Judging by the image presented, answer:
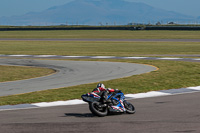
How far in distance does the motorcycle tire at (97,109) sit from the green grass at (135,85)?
413 centimetres

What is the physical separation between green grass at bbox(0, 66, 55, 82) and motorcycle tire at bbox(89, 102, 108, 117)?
12.1m

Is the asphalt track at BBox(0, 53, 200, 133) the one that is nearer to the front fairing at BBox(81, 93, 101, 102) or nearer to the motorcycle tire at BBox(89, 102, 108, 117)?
the motorcycle tire at BBox(89, 102, 108, 117)

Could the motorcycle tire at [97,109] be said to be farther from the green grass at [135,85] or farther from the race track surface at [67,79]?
the race track surface at [67,79]

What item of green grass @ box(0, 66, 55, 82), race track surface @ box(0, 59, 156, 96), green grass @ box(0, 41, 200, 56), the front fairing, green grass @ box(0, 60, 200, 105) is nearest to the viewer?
the front fairing

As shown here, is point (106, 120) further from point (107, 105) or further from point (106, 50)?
point (106, 50)

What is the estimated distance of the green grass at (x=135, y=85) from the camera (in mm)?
16600

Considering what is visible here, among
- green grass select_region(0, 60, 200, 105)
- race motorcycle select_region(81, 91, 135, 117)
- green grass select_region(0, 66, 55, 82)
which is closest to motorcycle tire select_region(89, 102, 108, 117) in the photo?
race motorcycle select_region(81, 91, 135, 117)

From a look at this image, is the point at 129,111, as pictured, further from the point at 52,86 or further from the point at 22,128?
the point at 52,86

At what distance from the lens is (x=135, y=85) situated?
2030cm

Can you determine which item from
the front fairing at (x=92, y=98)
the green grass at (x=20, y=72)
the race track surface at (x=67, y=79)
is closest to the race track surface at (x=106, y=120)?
the front fairing at (x=92, y=98)

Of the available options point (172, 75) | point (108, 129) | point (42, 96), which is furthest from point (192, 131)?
point (172, 75)

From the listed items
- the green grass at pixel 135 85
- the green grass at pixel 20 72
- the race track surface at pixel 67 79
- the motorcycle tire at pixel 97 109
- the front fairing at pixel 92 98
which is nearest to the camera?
the motorcycle tire at pixel 97 109

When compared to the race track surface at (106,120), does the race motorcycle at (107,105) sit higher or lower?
higher

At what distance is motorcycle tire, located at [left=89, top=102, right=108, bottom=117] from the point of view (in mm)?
12222
